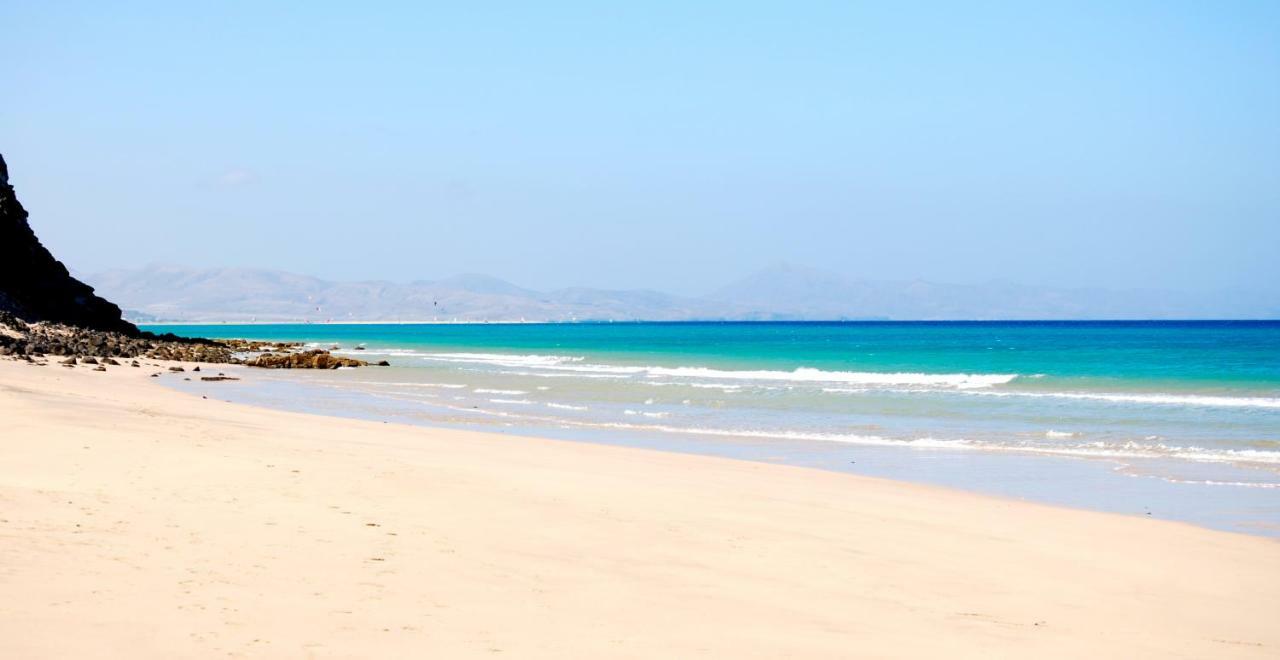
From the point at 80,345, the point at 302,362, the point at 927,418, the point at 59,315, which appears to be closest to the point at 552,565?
the point at 927,418

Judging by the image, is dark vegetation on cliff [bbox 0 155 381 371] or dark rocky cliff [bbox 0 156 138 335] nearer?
dark vegetation on cliff [bbox 0 155 381 371]

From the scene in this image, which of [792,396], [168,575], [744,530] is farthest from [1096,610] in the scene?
[792,396]

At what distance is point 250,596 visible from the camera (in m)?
6.18

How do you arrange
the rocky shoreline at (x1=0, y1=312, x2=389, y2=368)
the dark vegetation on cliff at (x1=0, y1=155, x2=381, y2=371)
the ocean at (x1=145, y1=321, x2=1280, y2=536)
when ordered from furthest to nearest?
the dark vegetation on cliff at (x1=0, y1=155, x2=381, y2=371) → the rocky shoreline at (x1=0, y1=312, x2=389, y2=368) → the ocean at (x1=145, y1=321, x2=1280, y2=536)

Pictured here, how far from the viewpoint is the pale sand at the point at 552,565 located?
5.86m

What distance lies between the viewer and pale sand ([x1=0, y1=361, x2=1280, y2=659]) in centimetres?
586

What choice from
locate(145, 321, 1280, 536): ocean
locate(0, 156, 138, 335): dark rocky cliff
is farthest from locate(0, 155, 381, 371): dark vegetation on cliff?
locate(145, 321, 1280, 536): ocean

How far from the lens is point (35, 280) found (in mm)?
48312

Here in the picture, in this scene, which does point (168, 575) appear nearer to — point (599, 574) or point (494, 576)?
point (494, 576)

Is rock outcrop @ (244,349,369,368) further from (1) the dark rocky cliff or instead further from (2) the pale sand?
(2) the pale sand

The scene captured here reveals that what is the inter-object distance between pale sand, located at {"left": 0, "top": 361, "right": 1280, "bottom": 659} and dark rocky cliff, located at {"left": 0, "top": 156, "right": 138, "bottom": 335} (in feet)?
125

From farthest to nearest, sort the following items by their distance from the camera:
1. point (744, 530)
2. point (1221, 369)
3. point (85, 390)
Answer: point (1221, 369)
point (85, 390)
point (744, 530)

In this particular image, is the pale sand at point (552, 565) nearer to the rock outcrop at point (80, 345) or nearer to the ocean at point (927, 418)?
the ocean at point (927, 418)

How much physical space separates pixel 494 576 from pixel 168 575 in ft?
6.60
